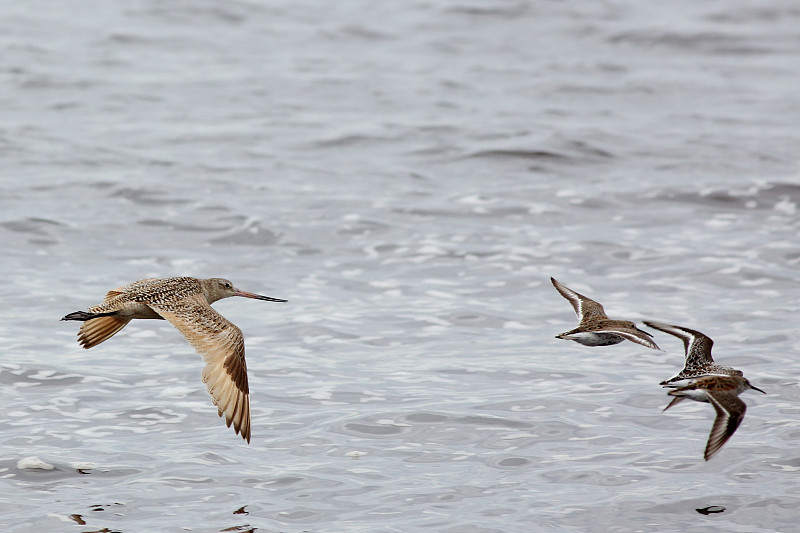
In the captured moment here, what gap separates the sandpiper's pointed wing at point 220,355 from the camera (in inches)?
223

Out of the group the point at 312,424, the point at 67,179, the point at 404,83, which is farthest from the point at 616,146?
the point at 312,424

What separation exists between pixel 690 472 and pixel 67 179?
7.20m

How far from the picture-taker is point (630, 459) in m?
5.86

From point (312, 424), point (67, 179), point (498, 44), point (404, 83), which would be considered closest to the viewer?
point (312, 424)

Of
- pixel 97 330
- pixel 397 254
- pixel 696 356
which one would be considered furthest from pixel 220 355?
pixel 397 254

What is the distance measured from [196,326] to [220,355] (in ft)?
0.79

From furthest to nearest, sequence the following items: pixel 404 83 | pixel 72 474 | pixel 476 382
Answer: pixel 404 83 → pixel 476 382 → pixel 72 474

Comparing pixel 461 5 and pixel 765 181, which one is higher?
pixel 461 5

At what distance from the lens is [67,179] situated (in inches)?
438

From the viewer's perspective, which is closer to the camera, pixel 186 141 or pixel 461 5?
pixel 186 141

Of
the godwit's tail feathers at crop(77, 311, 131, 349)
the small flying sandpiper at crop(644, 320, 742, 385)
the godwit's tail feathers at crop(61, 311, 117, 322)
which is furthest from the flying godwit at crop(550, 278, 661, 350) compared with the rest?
the godwit's tail feathers at crop(77, 311, 131, 349)

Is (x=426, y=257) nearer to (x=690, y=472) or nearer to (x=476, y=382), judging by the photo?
(x=476, y=382)

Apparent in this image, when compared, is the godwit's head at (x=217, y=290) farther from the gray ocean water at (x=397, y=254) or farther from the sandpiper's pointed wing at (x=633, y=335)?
the sandpiper's pointed wing at (x=633, y=335)

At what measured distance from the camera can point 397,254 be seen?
31.3 ft
